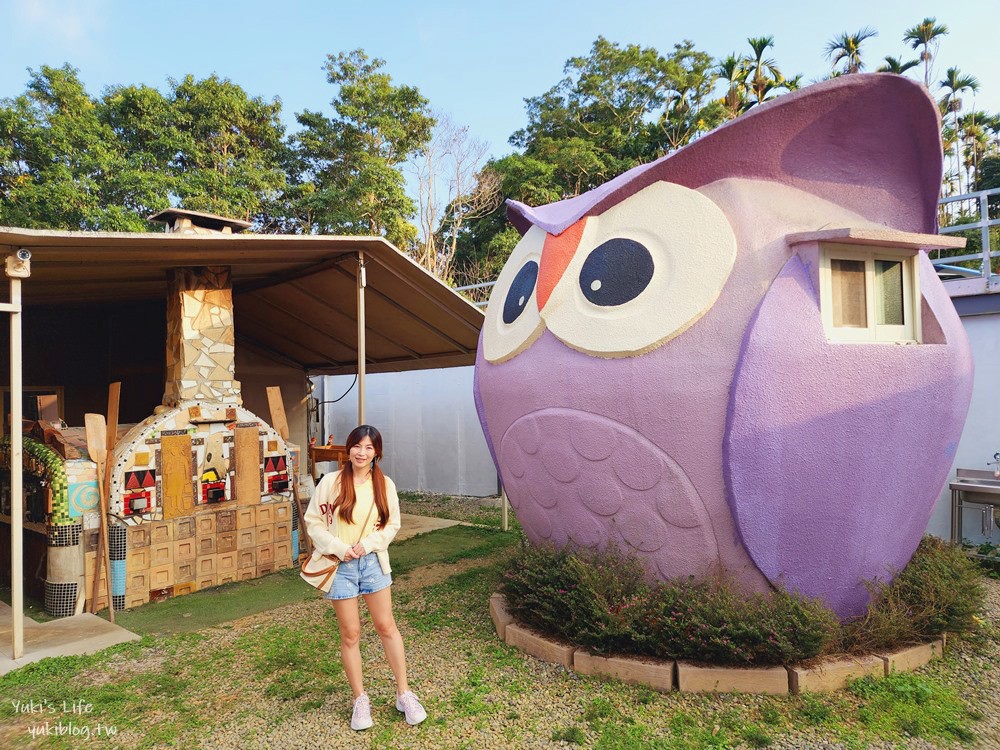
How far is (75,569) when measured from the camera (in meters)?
5.84

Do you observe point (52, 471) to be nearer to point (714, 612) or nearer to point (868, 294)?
point (714, 612)

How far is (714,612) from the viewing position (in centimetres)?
394

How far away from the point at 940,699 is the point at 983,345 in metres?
4.82

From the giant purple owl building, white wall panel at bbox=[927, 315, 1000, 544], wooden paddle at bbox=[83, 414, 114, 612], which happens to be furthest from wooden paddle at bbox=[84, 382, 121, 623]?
white wall panel at bbox=[927, 315, 1000, 544]

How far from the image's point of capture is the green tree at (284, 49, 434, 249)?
67.5 ft

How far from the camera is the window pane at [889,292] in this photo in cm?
426

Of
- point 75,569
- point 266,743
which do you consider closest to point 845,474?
Result: point 266,743

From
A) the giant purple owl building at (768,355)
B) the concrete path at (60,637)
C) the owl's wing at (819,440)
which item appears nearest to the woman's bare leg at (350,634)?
the giant purple owl building at (768,355)

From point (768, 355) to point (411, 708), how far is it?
9.26 ft

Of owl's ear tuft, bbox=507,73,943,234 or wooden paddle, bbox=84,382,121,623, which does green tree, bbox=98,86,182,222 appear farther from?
owl's ear tuft, bbox=507,73,943,234

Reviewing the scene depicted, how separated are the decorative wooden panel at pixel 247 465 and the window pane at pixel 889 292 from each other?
5.89 metres

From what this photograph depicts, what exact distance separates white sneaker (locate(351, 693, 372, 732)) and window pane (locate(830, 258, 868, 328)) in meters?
3.51

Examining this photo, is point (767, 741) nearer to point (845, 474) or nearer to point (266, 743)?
point (845, 474)

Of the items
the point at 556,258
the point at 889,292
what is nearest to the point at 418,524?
the point at 556,258
